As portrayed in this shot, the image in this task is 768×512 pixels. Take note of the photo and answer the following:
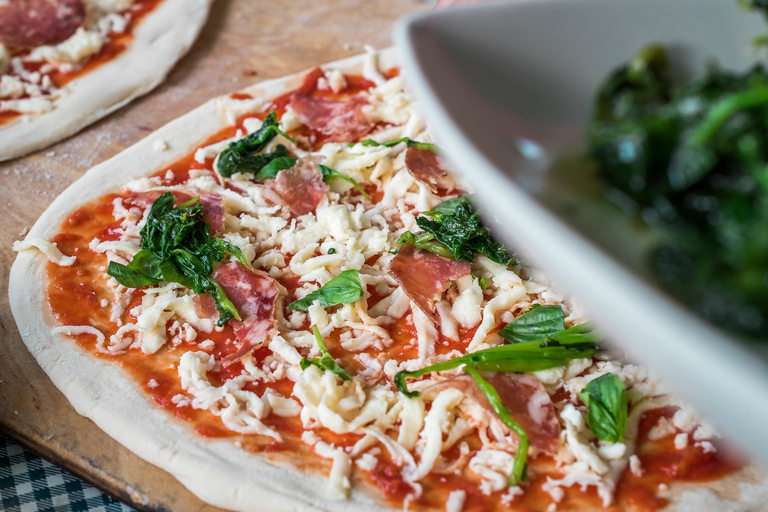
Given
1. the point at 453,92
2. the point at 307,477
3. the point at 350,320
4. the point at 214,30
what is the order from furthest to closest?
the point at 214,30, the point at 350,320, the point at 307,477, the point at 453,92

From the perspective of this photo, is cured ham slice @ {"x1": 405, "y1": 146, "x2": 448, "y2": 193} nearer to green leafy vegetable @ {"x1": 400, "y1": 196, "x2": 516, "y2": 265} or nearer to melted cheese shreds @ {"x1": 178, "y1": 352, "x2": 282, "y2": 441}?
green leafy vegetable @ {"x1": 400, "y1": 196, "x2": 516, "y2": 265}

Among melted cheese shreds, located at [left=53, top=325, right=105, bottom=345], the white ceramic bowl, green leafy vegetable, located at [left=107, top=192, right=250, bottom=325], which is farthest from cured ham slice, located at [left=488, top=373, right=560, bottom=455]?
melted cheese shreds, located at [left=53, top=325, right=105, bottom=345]

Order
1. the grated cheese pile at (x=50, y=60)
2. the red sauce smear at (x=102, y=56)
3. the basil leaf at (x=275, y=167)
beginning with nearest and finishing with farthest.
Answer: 1. the basil leaf at (x=275, y=167)
2. the grated cheese pile at (x=50, y=60)
3. the red sauce smear at (x=102, y=56)

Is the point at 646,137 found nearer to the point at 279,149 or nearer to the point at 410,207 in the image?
the point at 410,207

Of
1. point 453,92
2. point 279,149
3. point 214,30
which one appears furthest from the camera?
point 214,30

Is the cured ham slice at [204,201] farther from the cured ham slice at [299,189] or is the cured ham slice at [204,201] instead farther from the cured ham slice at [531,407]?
the cured ham slice at [531,407]

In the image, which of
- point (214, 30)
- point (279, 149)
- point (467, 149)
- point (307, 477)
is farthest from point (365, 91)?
point (467, 149)

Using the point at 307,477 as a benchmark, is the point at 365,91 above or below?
above

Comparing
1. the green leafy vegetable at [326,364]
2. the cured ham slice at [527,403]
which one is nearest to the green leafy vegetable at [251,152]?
the green leafy vegetable at [326,364]
